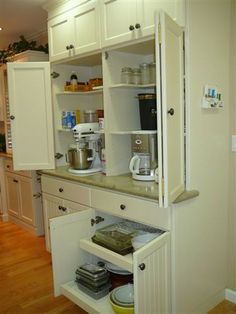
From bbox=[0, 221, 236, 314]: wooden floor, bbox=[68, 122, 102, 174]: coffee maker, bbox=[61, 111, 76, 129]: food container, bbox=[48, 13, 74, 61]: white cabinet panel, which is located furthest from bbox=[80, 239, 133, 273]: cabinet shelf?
bbox=[48, 13, 74, 61]: white cabinet panel

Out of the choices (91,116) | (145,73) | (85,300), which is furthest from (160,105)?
(91,116)

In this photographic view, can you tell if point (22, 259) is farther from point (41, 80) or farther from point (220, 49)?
point (220, 49)

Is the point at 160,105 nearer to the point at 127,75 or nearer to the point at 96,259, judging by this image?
the point at 127,75

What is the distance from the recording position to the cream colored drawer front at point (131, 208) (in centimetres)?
182

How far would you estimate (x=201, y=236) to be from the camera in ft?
6.63

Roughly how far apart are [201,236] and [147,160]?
0.64 metres

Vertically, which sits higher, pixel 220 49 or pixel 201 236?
pixel 220 49

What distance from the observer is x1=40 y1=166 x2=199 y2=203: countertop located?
6.07ft

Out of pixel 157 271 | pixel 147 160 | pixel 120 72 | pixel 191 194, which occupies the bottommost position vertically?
pixel 157 271

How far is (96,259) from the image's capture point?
7.77ft

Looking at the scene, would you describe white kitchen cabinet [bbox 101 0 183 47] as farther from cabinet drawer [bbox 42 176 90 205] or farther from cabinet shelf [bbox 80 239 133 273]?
cabinet shelf [bbox 80 239 133 273]

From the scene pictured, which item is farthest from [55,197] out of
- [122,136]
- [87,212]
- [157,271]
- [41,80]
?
[157,271]

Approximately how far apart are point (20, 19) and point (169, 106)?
256cm

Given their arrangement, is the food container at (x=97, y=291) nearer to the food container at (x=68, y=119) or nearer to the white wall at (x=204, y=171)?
the white wall at (x=204, y=171)
